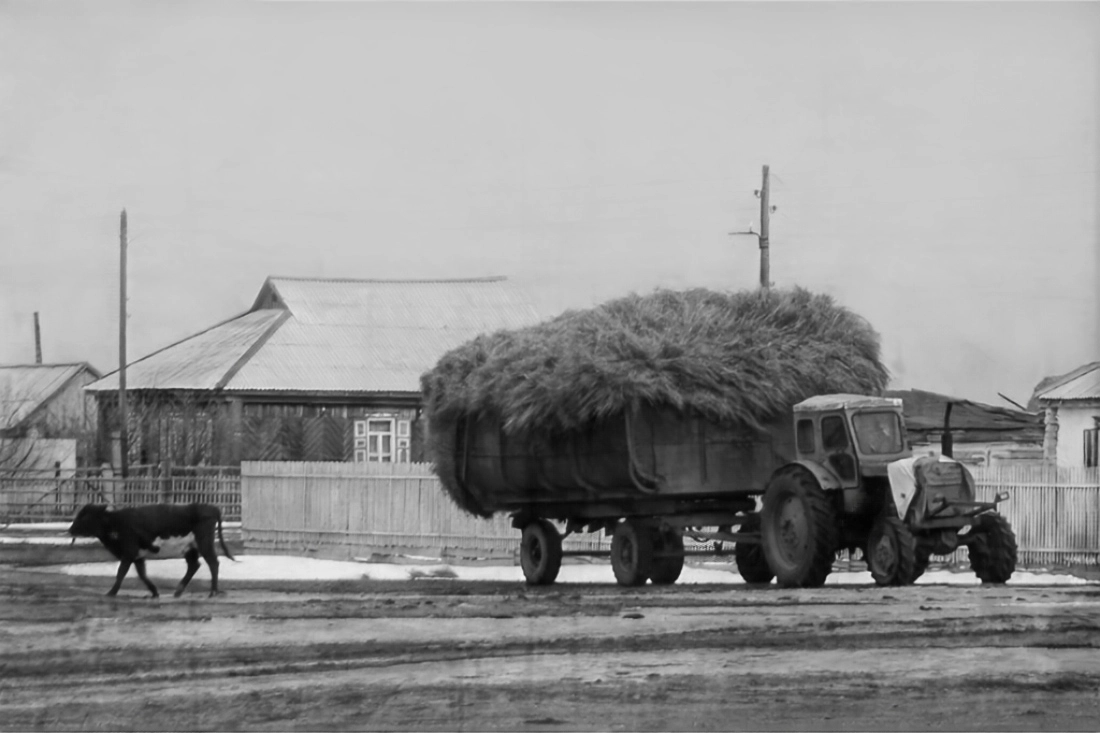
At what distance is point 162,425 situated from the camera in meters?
19.2

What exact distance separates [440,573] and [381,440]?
4663mm

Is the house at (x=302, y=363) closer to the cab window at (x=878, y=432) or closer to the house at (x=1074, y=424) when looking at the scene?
the cab window at (x=878, y=432)

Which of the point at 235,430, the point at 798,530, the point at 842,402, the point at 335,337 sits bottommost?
the point at 798,530

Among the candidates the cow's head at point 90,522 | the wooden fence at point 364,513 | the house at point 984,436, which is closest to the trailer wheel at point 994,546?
the cow's head at point 90,522

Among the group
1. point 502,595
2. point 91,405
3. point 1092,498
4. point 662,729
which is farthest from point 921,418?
point 662,729

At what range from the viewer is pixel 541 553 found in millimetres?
20828

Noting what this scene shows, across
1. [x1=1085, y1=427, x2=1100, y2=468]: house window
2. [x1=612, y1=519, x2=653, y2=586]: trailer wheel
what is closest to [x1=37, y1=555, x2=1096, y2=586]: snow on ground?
[x1=612, y1=519, x2=653, y2=586]: trailer wheel

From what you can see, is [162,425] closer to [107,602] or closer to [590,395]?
[107,602]

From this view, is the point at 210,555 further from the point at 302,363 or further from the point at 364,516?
the point at 364,516

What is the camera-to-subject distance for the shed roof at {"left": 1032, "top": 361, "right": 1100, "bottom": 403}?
16953mm

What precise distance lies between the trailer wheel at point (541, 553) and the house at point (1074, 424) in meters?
6.00

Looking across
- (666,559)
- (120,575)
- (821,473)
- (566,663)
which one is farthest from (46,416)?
(566,663)

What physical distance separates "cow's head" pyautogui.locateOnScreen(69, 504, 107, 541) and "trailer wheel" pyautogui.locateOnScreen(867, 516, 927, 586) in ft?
25.3

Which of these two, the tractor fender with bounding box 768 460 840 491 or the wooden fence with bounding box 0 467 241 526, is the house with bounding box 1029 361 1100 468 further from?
the wooden fence with bounding box 0 467 241 526
